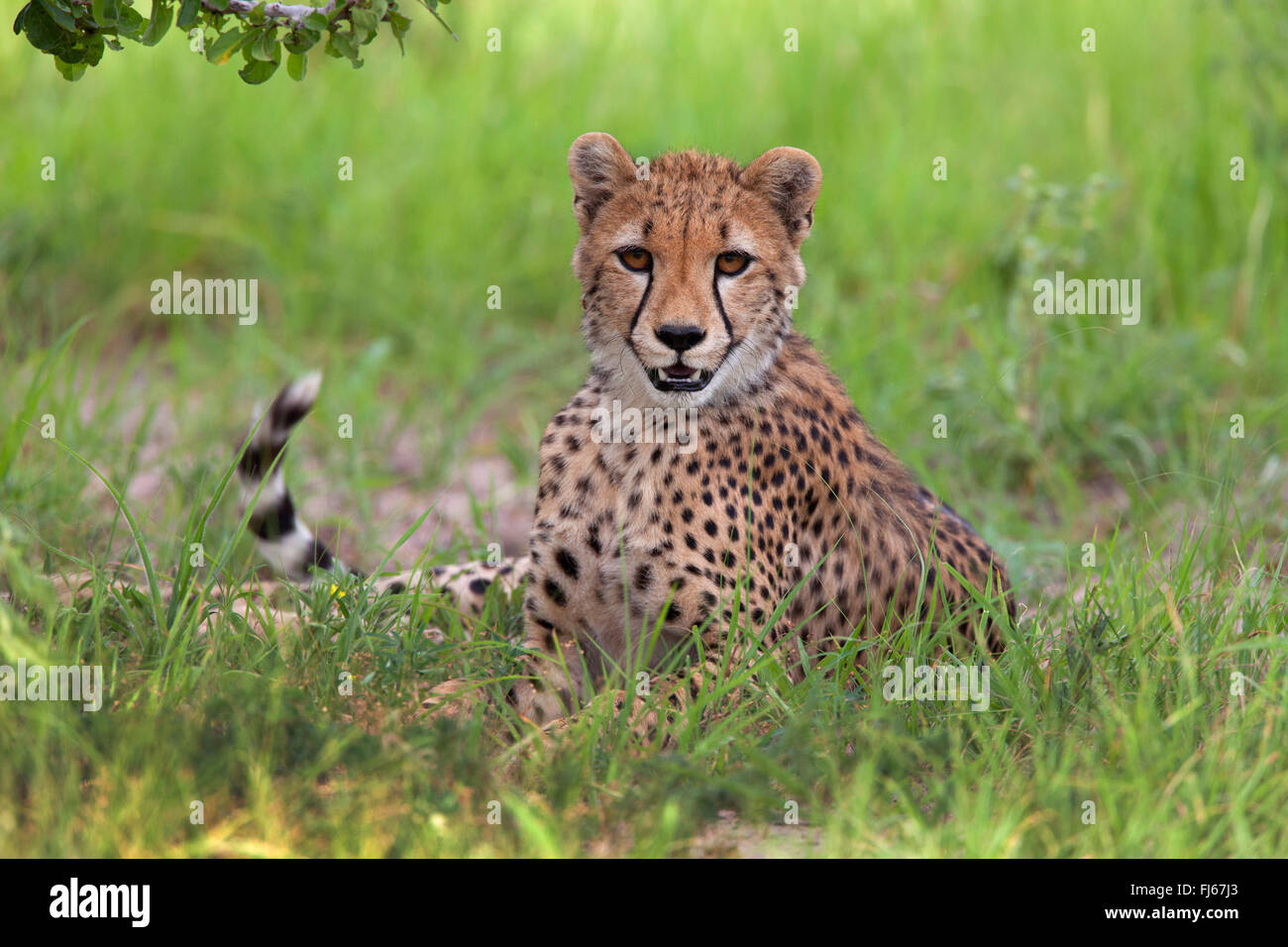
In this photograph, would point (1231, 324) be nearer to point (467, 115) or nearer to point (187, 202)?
point (467, 115)

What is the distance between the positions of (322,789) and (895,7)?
23.4ft

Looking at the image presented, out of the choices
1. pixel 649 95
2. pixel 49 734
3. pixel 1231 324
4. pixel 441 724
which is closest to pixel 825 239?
pixel 649 95

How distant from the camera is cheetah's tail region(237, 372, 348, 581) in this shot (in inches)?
174

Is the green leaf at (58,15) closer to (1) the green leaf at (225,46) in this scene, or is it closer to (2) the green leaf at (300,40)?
(1) the green leaf at (225,46)

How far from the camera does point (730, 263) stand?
3900mm

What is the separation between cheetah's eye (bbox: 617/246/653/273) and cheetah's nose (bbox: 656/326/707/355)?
22 centimetres

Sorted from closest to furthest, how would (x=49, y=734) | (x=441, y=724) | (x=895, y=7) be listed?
(x=49, y=734), (x=441, y=724), (x=895, y=7)

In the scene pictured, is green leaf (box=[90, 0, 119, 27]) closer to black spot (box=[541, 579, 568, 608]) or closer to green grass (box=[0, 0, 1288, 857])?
green grass (box=[0, 0, 1288, 857])

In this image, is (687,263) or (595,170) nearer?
(687,263)

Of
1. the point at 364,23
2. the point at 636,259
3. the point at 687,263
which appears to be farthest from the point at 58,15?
the point at 687,263

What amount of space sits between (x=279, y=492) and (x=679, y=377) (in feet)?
4.87

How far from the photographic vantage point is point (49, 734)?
10.4 ft

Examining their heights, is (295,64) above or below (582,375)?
above

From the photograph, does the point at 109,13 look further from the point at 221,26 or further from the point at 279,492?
the point at 279,492
